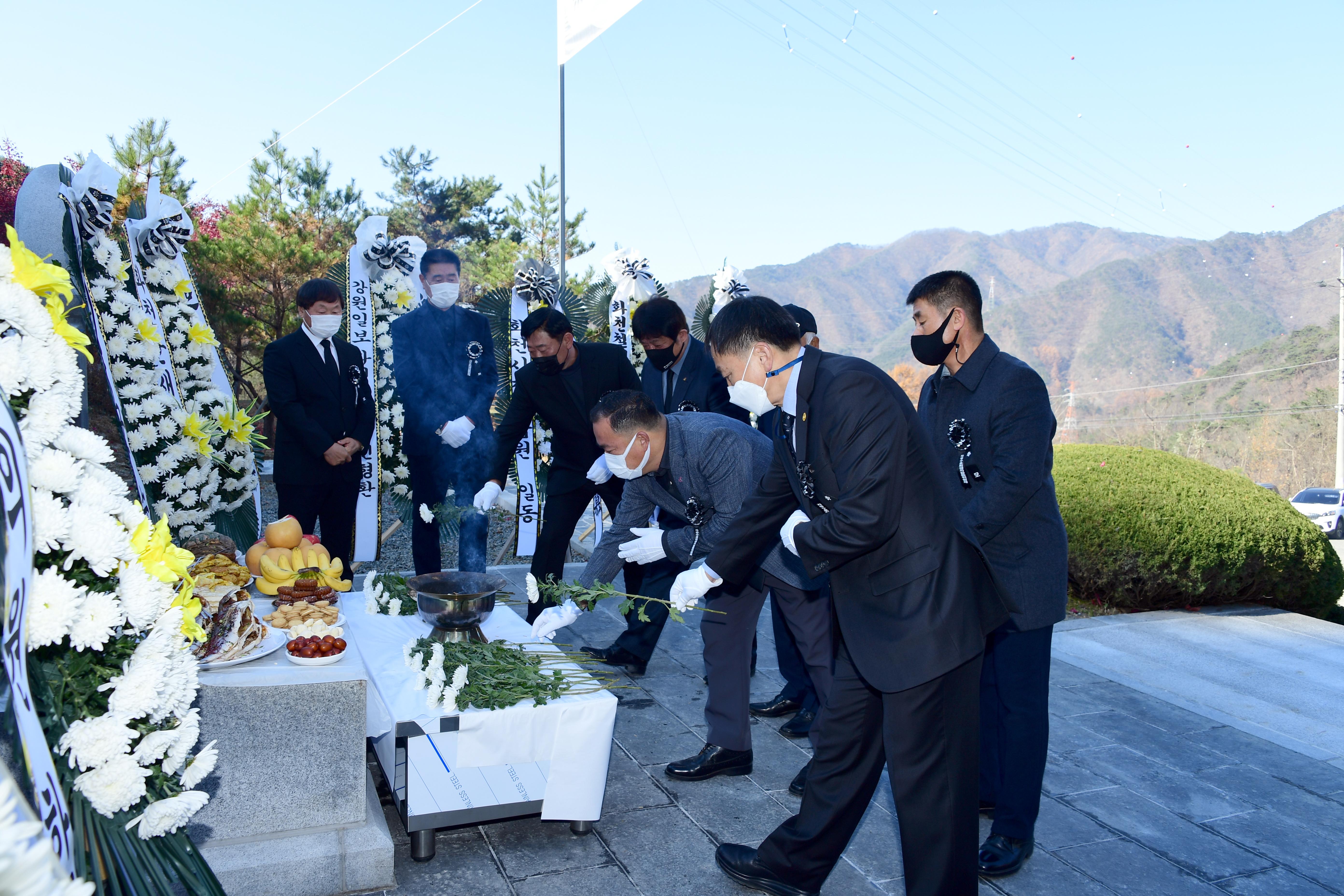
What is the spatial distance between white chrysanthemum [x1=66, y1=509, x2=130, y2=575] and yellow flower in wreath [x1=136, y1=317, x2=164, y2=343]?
4800mm

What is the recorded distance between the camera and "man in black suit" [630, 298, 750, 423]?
5.79m

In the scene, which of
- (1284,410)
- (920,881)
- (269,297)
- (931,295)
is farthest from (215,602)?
(1284,410)

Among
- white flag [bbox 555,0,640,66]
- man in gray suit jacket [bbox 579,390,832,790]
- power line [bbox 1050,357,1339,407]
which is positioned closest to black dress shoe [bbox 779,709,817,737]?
man in gray suit jacket [bbox 579,390,832,790]

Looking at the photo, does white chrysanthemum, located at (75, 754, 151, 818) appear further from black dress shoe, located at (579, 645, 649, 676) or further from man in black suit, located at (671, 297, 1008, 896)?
black dress shoe, located at (579, 645, 649, 676)

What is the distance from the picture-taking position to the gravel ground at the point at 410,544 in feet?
32.0

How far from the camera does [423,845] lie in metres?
3.31

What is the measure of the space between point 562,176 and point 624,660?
8587 mm

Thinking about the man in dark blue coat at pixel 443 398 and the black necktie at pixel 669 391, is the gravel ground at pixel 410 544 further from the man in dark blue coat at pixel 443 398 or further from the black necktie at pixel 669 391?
the black necktie at pixel 669 391

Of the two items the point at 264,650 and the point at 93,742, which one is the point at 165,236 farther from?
the point at 93,742

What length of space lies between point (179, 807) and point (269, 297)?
54.0ft

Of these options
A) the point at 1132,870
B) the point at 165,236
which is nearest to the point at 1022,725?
the point at 1132,870

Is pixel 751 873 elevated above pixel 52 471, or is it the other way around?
pixel 52 471

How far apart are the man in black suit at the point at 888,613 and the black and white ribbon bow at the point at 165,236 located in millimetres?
5359

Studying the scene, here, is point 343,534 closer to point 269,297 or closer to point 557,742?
point 557,742
